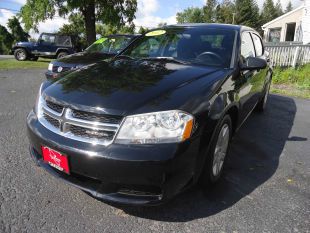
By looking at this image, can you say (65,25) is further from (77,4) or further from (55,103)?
(55,103)

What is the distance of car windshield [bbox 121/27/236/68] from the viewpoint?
3.50 m

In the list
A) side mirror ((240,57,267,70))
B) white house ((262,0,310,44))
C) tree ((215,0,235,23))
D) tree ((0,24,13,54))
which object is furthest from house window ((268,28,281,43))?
tree ((0,24,13,54))

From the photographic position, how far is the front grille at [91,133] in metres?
2.29

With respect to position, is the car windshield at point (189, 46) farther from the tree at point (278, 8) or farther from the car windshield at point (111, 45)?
the tree at point (278, 8)

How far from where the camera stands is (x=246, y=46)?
4.04m

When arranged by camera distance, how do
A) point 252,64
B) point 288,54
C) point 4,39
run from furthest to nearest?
point 4,39
point 288,54
point 252,64

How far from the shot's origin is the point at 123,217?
2568 mm

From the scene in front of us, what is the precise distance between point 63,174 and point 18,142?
1.72m

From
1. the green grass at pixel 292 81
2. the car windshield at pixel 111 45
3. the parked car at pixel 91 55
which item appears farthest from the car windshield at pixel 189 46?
the green grass at pixel 292 81

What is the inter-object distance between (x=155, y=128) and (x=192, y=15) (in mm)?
89193

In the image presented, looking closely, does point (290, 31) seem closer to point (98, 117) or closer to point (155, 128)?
point (155, 128)

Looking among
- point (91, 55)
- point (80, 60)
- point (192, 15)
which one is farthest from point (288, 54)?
point (192, 15)

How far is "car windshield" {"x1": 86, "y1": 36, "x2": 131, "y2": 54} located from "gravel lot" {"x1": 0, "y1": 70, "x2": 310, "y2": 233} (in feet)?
16.3

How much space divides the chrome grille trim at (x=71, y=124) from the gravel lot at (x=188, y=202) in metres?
0.69
